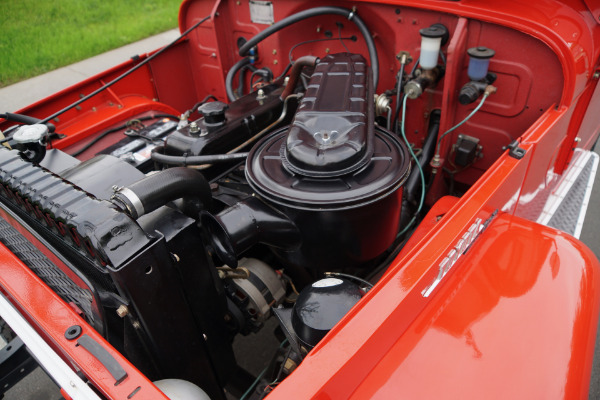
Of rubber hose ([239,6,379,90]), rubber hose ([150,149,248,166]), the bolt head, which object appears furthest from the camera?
rubber hose ([239,6,379,90])

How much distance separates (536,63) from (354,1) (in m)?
0.90

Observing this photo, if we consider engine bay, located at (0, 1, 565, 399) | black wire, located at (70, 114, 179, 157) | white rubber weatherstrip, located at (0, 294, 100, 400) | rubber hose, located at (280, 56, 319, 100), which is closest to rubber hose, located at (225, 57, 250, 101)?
engine bay, located at (0, 1, 565, 399)

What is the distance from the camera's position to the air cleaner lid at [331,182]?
137 centimetres

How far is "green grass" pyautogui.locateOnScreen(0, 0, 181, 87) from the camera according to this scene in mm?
6750

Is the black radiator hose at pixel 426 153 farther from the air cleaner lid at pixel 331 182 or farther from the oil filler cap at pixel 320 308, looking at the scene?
the oil filler cap at pixel 320 308

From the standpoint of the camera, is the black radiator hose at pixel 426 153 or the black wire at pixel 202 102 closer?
the black radiator hose at pixel 426 153

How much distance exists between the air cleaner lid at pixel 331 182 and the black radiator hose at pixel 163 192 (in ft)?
0.63

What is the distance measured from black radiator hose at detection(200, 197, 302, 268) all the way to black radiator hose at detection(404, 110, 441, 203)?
2.58 feet

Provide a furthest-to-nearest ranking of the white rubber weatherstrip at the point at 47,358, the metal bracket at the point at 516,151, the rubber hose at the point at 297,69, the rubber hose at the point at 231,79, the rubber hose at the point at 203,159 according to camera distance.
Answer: the rubber hose at the point at 231,79
the rubber hose at the point at 297,69
the rubber hose at the point at 203,159
the metal bracket at the point at 516,151
the white rubber weatherstrip at the point at 47,358

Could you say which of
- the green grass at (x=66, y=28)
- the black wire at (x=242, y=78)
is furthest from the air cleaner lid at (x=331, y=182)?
the green grass at (x=66, y=28)

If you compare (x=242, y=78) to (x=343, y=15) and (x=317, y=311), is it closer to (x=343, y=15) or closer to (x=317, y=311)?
(x=343, y=15)

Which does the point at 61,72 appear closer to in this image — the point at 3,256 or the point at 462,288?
the point at 3,256

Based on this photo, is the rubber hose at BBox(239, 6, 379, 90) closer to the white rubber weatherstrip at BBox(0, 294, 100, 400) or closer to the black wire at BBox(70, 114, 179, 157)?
the black wire at BBox(70, 114, 179, 157)

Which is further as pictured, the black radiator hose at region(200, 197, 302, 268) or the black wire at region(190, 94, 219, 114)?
the black wire at region(190, 94, 219, 114)
